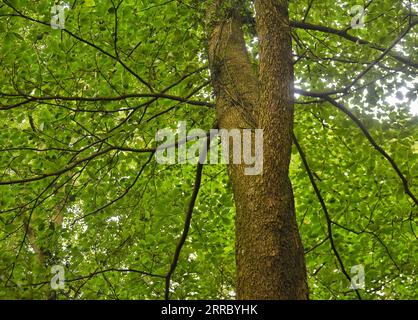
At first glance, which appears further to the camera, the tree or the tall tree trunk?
the tree

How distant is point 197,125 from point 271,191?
3.03 m

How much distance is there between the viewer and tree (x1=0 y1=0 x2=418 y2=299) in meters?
2.99

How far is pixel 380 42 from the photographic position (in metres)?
4.56

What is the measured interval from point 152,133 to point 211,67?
2287mm

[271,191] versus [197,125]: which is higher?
[197,125]

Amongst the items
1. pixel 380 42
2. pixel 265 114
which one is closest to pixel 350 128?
pixel 380 42

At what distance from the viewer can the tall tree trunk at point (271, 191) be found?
106 inches

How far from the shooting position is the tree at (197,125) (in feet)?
9.82

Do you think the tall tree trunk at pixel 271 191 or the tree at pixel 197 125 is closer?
the tall tree trunk at pixel 271 191

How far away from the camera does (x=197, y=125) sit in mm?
5797

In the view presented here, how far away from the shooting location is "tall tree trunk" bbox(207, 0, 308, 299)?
2.68 m
